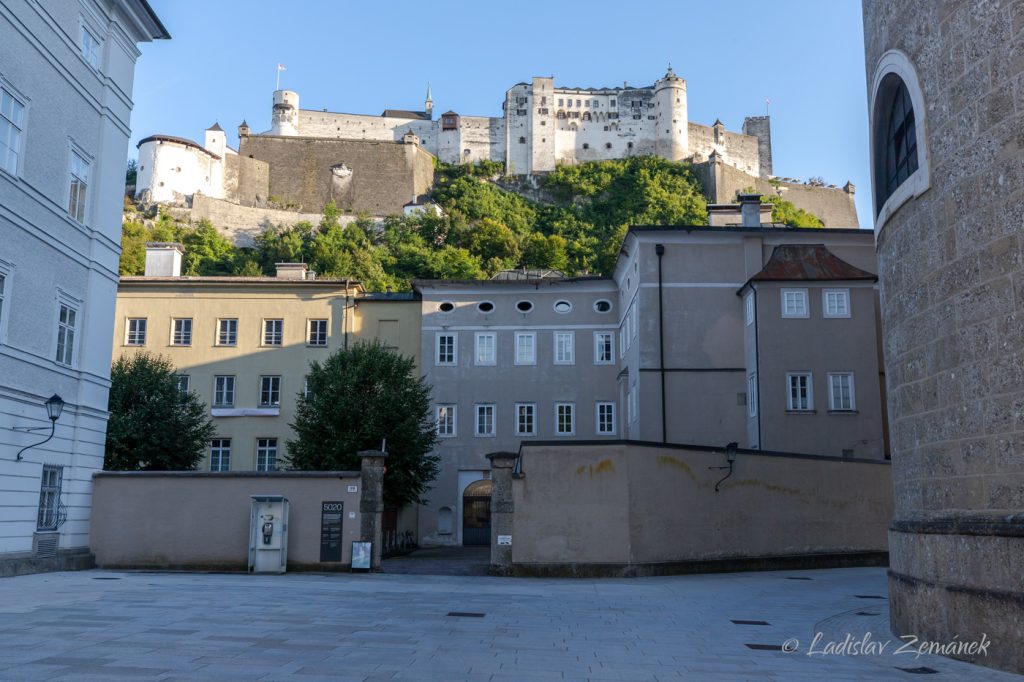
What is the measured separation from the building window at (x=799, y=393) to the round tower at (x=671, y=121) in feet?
289

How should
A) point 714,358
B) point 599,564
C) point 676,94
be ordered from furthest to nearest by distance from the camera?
point 676,94
point 714,358
point 599,564

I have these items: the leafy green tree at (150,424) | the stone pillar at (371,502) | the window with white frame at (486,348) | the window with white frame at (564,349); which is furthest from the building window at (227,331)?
the stone pillar at (371,502)

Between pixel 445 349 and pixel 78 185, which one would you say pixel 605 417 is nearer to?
pixel 445 349

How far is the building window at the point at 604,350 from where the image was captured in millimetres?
38688

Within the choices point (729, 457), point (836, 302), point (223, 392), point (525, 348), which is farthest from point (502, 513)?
point (223, 392)

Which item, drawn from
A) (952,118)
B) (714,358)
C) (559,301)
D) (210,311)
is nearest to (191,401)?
(210,311)

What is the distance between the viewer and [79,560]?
20.4 m

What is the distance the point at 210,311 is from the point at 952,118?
3350 centimetres

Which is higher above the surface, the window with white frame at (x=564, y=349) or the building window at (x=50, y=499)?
the window with white frame at (x=564, y=349)

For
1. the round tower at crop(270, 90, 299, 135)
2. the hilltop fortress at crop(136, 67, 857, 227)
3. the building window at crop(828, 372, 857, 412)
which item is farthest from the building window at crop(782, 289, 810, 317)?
the round tower at crop(270, 90, 299, 135)

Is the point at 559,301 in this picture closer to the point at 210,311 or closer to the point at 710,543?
the point at 210,311

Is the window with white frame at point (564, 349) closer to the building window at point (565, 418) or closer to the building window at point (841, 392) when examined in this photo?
the building window at point (565, 418)

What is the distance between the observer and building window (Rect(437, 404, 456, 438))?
38344mm

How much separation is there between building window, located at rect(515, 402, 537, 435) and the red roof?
11.7m
